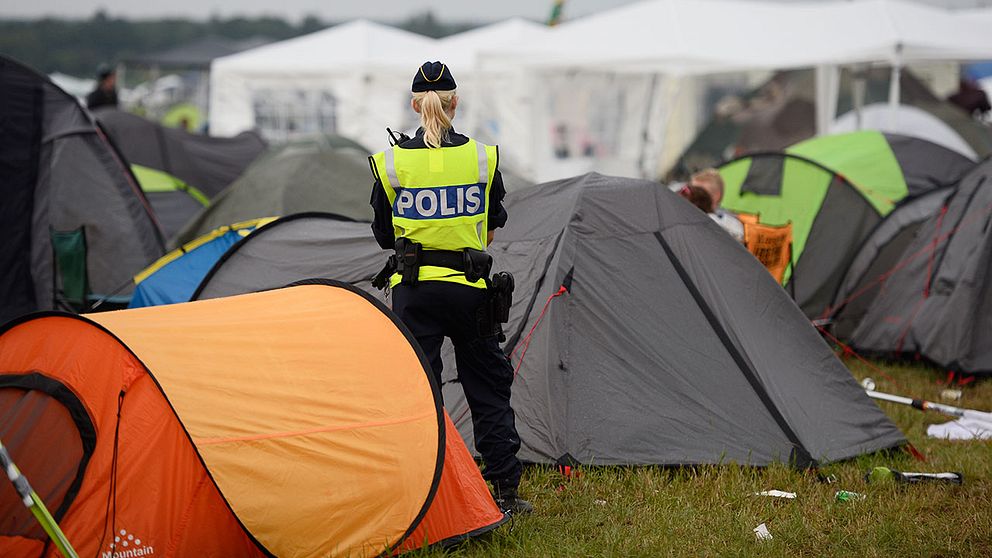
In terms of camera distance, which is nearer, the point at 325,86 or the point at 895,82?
the point at 895,82

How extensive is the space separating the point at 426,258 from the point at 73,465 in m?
1.47

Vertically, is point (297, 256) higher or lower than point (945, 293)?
higher

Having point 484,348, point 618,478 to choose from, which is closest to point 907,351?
point 618,478

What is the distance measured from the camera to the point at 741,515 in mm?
4527

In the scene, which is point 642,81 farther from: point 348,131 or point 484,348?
point 484,348

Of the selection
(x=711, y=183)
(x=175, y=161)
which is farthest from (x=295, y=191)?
(x=175, y=161)

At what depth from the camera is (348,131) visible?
73.0 feet

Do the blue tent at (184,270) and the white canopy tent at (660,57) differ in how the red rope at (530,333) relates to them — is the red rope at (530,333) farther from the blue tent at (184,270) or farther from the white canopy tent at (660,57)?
the white canopy tent at (660,57)

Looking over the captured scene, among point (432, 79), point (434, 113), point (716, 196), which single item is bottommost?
point (716, 196)

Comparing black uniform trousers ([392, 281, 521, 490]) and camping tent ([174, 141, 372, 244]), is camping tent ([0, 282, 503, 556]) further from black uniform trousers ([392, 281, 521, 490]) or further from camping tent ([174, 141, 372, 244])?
camping tent ([174, 141, 372, 244])

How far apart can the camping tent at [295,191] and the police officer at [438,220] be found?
14.5ft

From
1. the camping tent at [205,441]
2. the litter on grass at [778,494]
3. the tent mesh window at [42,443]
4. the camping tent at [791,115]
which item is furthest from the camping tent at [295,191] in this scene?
the camping tent at [791,115]

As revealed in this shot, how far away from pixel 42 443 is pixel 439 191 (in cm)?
166

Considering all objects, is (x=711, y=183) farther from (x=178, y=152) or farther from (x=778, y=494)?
(x=178, y=152)
